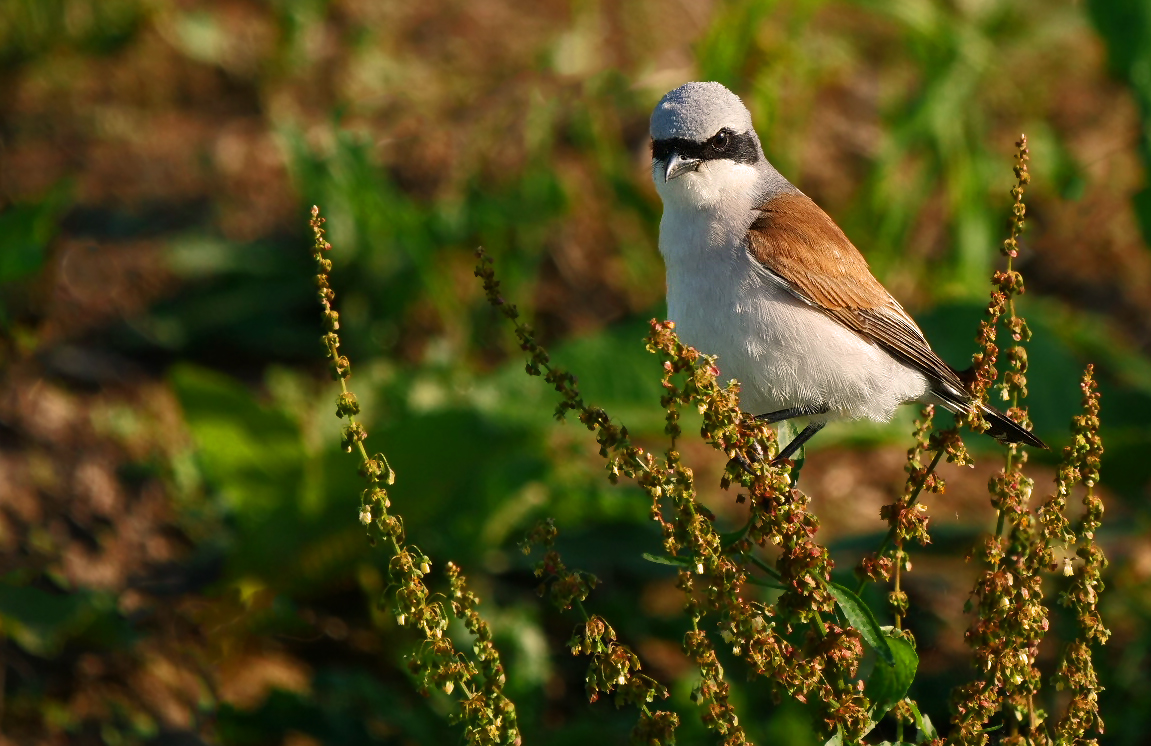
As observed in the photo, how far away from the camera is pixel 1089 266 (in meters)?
6.96

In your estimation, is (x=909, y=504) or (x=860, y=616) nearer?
(x=860, y=616)

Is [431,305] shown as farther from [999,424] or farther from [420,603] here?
[420,603]

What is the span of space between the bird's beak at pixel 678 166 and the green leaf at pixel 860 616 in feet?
4.91

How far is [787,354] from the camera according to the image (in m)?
3.43

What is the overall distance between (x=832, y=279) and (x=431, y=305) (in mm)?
3099

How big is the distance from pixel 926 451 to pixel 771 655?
576 mm

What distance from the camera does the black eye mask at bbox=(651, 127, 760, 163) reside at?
3.62 metres

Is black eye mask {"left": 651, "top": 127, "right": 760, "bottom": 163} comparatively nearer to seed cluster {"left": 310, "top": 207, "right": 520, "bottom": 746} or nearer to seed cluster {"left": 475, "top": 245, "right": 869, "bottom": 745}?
seed cluster {"left": 475, "top": 245, "right": 869, "bottom": 745}

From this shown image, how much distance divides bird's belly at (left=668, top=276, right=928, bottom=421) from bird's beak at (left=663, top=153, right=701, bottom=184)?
0.28 metres

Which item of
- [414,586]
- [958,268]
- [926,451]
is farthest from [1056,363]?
[414,586]

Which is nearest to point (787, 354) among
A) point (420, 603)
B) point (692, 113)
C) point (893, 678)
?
point (692, 113)

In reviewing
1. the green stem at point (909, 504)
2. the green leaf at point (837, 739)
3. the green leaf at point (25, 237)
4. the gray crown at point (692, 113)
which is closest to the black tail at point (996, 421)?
the green stem at point (909, 504)

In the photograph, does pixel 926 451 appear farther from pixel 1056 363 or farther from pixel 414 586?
pixel 1056 363

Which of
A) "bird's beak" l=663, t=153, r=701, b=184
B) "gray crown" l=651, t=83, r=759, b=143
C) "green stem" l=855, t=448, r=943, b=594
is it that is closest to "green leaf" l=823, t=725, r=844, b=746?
"green stem" l=855, t=448, r=943, b=594
